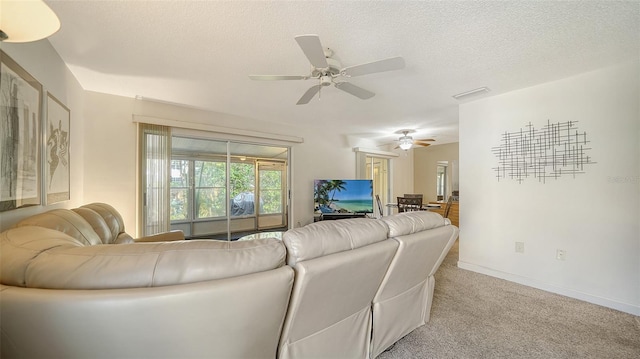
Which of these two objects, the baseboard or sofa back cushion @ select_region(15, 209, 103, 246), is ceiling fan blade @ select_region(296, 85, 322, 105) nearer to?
sofa back cushion @ select_region(15, 209, 103, 246)

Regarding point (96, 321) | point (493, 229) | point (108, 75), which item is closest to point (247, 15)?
point (96, 321)

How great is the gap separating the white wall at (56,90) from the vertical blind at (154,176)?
2.03ft

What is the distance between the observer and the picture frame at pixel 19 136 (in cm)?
130

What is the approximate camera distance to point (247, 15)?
1.66m

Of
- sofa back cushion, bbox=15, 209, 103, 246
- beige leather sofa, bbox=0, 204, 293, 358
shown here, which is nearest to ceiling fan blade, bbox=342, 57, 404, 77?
beige leather sofa, bbox=0, 204, 293, 358

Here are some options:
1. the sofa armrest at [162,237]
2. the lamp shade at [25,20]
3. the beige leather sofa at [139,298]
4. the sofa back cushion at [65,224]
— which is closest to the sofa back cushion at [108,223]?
the sofa armrest at [162,237]

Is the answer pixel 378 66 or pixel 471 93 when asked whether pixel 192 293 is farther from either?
pixel 471 93

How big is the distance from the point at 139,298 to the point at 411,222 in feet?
4.68

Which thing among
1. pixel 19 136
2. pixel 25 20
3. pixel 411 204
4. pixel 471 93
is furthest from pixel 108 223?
pixel 411 204

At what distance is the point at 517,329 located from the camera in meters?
1.95

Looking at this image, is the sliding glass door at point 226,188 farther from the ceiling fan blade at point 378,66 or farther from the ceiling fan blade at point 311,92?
the ceiling fan blade at point 378,66

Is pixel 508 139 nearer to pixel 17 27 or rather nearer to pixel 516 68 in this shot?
pixel 516 68

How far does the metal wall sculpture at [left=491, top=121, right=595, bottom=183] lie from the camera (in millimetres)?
2543

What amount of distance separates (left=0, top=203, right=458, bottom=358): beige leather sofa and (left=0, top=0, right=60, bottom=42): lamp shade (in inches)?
30.9
